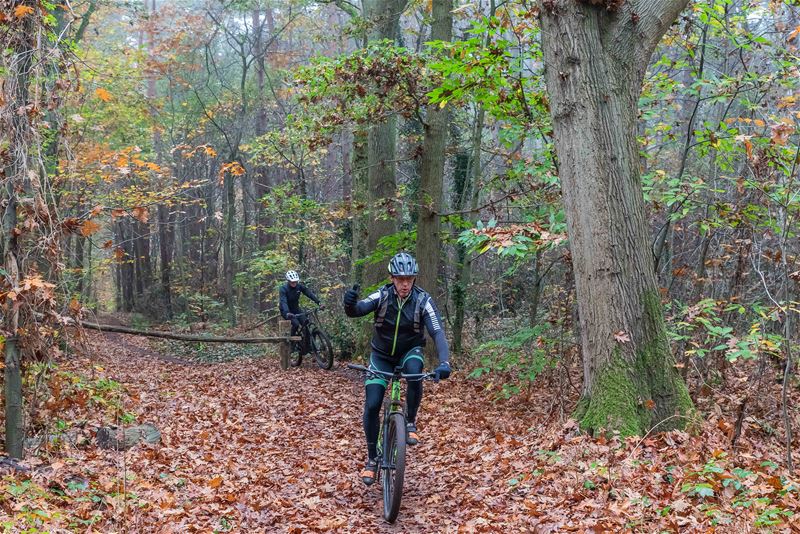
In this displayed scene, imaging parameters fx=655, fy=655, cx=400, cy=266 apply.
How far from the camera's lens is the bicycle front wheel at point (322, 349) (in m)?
14.4

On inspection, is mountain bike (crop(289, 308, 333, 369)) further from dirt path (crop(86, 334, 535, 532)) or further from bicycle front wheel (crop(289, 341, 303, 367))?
dirt path (crop(86, 334, 535, 532))

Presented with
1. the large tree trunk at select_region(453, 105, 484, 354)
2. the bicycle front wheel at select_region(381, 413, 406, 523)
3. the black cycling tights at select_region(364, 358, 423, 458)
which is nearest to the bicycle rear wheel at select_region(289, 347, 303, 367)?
the large tree trunk at select_region(453, 105, 484, 354)

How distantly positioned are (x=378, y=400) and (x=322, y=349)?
8372mm

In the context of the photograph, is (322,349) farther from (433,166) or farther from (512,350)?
(512,350)

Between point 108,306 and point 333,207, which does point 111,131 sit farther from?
point 108,306

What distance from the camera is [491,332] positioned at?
18.2 meters

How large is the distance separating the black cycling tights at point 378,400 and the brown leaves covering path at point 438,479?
0.62 m

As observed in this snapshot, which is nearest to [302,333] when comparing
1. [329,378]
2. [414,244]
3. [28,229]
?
[329,378]

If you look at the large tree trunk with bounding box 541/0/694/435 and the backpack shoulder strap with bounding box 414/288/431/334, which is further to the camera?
the large tree trunk with bounding box 541/0/694/435

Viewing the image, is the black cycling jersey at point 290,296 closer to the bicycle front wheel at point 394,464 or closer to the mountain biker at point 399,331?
the mountain biker at point 399,331

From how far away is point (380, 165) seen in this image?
561 inches

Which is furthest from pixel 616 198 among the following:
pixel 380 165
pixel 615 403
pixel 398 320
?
pixel 380 165

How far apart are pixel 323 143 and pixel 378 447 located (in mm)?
7132

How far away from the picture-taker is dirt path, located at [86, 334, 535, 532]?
571 centimetres
